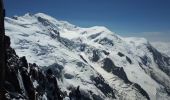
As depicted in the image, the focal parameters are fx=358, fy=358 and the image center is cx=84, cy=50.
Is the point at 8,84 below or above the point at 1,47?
above

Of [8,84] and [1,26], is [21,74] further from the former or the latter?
[1,26]

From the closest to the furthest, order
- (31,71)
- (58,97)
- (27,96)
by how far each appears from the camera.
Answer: (27,96), (31,71), (58,97)

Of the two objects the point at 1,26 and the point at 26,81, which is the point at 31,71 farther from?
the point at 1,26

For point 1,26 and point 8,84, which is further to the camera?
point 8,84

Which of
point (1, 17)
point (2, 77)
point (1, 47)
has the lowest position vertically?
point (2, 77)

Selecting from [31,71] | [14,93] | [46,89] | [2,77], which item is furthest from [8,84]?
[2,77]

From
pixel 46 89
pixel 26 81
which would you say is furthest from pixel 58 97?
pixel 26 81

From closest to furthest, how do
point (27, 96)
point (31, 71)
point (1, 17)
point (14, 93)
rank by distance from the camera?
point (1, 17), point (14, 93), point (27, 96), point (31, 71)

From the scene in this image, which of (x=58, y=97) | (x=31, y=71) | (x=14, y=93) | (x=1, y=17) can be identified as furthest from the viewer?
(x=58, y=97)

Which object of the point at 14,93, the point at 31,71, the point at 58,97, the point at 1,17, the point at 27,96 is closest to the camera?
the point at 1,17
